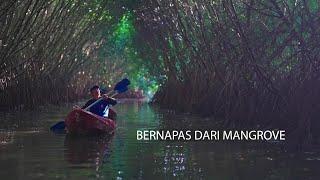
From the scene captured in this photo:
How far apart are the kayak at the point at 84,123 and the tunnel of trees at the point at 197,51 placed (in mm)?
3187

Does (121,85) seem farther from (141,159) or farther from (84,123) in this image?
(141,159)

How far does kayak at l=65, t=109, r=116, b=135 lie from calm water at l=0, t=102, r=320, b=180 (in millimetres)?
268

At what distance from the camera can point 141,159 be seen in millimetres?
9305

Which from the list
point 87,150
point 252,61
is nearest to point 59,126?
point 87,150

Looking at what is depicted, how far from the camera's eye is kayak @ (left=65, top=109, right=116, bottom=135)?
1271 centimetres

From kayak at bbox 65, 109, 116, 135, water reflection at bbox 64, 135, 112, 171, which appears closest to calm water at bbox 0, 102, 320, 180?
water reflection at bbox 64, 135, 112, 171

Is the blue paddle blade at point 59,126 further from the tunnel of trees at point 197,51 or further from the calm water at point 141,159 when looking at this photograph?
the tunnel of trees at point 197,51

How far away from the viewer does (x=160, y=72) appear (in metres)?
34.0

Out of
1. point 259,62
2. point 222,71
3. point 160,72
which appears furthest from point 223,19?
point 160,72

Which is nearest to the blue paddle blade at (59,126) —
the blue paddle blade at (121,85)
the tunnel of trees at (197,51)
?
the blue paddle blade at (121,85)

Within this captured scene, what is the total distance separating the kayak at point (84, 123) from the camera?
41.7ft

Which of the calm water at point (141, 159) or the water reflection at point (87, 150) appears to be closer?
the calm water at point (141, 159)

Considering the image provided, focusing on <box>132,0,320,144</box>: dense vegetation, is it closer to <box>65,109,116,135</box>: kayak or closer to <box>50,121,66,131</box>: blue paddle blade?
<box>65,109,116,135</box>: kayak

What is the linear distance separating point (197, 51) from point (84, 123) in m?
8.54
